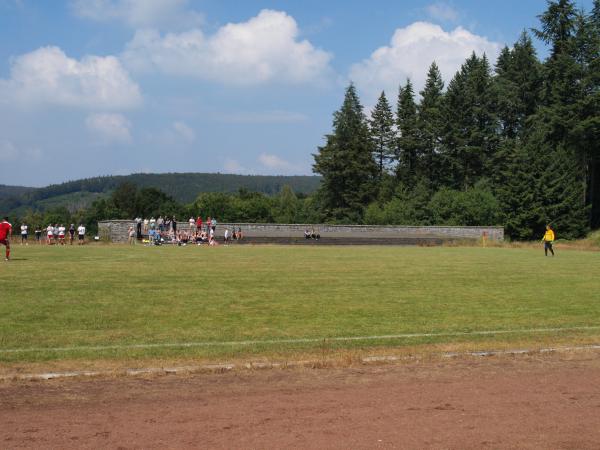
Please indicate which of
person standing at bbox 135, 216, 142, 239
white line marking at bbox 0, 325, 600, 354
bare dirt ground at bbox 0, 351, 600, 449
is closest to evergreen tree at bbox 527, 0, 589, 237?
person standing at bbox 135, 216, 142, 239

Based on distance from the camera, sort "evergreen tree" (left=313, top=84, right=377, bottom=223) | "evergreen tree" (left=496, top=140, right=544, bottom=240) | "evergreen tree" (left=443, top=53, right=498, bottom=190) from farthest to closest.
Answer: "evergreen tree" (left=313, top=84, right=377, bottom=223) → "evergreen tree" (left=443, top=53, right=498, bottom=190) → "evergreen tree" (left=496, top=140, right=544, bottom=240)

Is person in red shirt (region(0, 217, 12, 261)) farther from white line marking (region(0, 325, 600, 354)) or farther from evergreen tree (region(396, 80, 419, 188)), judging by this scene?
evergreen tree (region(396, 80, 419, 188))

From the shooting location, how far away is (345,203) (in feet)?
325

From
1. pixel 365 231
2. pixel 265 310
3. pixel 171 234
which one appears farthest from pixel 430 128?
pixel 265 310

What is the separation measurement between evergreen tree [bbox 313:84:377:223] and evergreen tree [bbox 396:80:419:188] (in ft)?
13.9

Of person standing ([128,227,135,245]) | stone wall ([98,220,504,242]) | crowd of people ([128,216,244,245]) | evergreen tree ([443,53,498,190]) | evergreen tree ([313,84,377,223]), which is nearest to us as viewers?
crowd of people ([128,216,244,245])

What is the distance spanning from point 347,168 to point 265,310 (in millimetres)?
81641

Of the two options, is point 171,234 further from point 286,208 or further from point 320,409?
point 286,208

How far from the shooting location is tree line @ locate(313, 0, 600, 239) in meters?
69.4

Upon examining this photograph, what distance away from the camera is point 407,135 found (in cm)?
9719

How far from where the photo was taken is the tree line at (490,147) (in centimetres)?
6938

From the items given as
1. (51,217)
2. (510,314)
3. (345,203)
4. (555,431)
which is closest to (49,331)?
(555,431)

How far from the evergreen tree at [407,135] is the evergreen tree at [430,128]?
3.00ft

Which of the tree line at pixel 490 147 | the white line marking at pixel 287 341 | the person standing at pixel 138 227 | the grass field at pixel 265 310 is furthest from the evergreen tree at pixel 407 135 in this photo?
the white line marking at pixel 287 341
